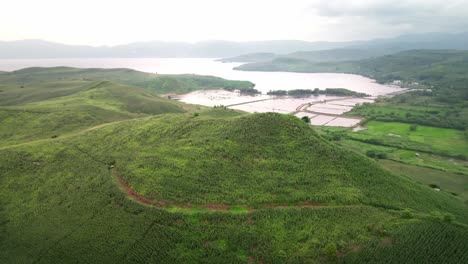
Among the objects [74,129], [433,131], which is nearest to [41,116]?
[74,129]

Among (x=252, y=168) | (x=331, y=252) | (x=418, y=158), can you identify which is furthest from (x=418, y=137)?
(x=331, y=252)

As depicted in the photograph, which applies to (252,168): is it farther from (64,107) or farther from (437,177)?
(64,107)

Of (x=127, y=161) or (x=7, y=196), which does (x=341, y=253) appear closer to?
(x=127, y=161)

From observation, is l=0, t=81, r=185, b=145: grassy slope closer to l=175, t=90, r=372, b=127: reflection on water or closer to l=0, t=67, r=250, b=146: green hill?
l=0, t=67, r=250, b=146: green hill

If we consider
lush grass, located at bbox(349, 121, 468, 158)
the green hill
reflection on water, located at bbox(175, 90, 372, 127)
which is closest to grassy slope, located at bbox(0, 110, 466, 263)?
the green hill

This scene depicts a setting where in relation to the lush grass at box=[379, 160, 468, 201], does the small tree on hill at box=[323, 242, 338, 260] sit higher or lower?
higher
